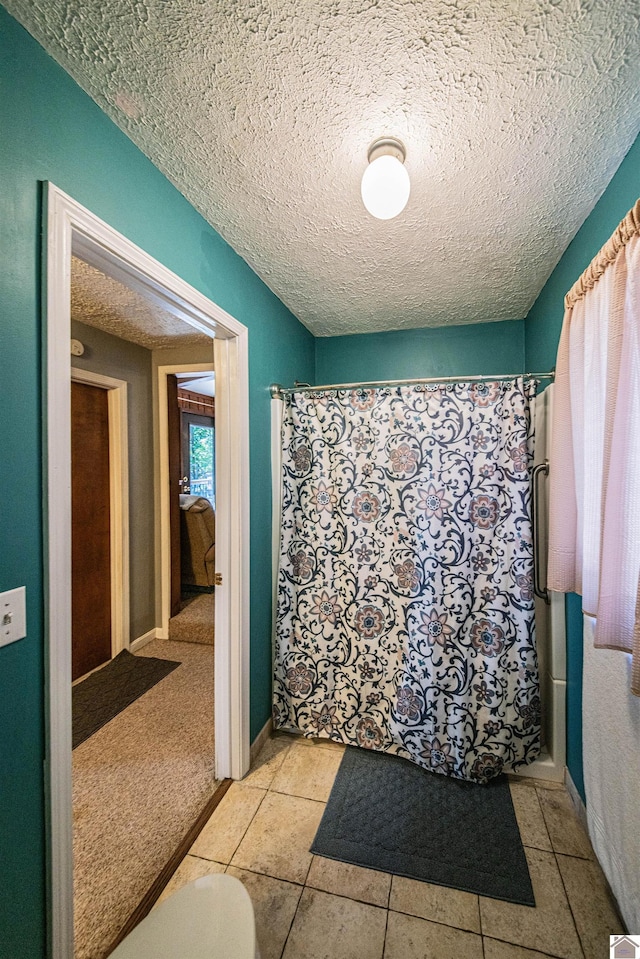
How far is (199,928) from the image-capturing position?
900 mm

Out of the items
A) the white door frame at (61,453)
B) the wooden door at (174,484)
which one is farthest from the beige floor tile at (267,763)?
the wooden door at (174,484)

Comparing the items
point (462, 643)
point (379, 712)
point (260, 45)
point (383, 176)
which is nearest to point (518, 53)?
point (383, 176)

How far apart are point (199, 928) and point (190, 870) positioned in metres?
0.59

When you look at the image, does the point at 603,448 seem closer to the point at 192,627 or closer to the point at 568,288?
the point at 568,288

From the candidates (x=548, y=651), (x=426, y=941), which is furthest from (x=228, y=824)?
(x=548, y=651)

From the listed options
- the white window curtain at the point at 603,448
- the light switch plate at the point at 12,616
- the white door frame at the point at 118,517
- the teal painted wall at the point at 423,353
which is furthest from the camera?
the white door frame at the point at 118,517

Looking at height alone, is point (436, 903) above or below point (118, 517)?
below

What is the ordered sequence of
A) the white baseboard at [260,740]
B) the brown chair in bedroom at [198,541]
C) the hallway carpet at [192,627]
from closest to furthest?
the white baseboard at [260,740] < the hallway carpet at [192,627] < the brown chair in bedroom at [198,541]

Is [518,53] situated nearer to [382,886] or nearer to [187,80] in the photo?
[187,80]

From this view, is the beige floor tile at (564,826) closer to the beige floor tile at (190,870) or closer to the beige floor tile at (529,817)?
the beige floor tile at (529,817)

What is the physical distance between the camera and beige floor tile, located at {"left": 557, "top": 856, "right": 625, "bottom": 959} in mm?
1142

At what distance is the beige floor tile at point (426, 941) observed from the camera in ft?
3.70

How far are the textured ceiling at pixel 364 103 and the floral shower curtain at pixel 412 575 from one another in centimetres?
72

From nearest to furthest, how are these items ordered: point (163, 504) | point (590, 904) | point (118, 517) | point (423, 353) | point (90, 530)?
point (590, 904)
point (423, 353)
point (90, 530)
point (118, 517)
point (163, 504)
